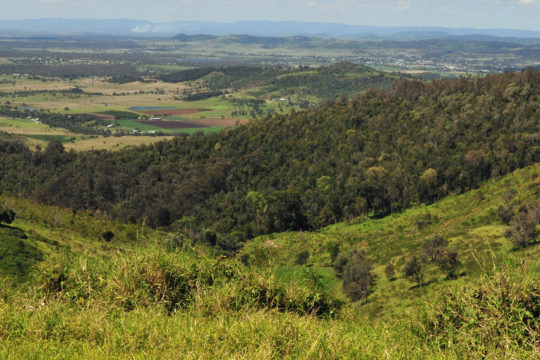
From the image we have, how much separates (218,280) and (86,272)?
173 inches

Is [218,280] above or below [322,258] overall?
above

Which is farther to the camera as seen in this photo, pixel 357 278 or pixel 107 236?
pixel 357 278

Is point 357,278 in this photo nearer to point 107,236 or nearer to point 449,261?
point 449,261

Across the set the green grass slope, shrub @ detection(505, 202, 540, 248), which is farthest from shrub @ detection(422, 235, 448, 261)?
shrub @ detection(505, 202, 540, 248)

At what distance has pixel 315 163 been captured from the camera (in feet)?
411

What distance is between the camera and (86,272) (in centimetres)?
1458

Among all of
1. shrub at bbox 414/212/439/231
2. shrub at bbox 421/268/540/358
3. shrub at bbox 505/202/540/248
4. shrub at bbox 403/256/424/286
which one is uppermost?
shrub at bbox 421/268/540/358

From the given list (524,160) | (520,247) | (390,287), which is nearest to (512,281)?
(390,287)

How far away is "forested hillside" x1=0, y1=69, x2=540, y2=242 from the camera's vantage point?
99438mm

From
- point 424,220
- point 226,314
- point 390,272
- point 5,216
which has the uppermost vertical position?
point 226,314

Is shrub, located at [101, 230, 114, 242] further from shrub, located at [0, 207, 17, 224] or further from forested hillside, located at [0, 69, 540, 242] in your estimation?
forested hillside, located at [0, 69, 540, 242]

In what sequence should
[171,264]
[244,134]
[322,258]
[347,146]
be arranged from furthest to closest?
[244,134]
[347,146]
[322,258]
[171,264]

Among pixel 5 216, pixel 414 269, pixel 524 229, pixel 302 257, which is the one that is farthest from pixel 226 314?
pixel 302 257

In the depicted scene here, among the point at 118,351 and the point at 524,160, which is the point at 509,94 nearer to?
the point at 524,160
